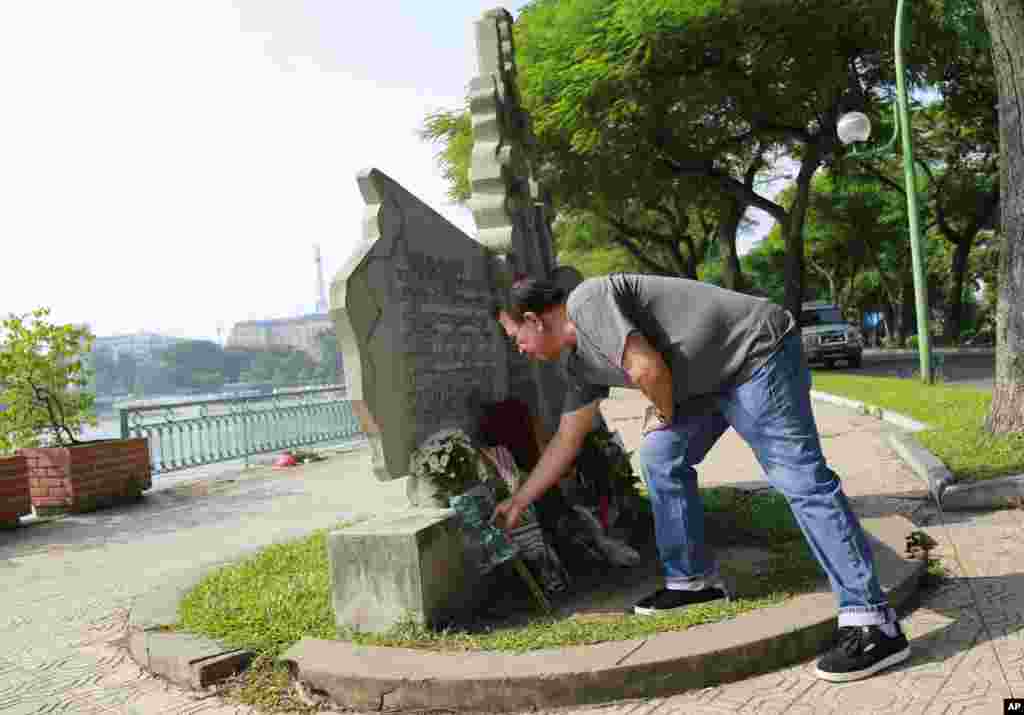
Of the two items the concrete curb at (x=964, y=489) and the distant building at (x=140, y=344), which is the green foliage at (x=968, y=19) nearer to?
the concrete curb at (x=964, y=489)

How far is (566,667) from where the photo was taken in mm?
3152

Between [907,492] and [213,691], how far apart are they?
516cm

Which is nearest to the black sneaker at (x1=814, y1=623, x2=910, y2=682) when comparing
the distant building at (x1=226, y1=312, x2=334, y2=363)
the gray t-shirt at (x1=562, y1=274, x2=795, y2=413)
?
the gray t-shirt at (x1=562, y1=274, x2=795, y2=413)

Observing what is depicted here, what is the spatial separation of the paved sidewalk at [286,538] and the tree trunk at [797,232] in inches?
453

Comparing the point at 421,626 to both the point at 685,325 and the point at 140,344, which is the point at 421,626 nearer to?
the point at 685,325

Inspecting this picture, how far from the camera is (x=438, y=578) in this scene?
381cm

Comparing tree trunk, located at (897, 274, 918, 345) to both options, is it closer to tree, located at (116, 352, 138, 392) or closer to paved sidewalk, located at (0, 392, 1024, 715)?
tree, located at (116, 352, 138, 392)

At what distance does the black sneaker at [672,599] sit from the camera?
3742 millimetres

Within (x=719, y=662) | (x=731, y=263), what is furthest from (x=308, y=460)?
(x=731, y=263)

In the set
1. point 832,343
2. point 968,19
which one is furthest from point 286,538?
point 832,343

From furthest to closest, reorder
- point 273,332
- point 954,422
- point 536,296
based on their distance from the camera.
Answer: point 273,332, point 954,422, point 536,296

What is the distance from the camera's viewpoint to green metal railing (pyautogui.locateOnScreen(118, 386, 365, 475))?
1152 cm

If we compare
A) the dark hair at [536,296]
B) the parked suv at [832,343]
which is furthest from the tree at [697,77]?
the dark hair at [536,296]

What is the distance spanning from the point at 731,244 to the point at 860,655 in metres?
24.7
